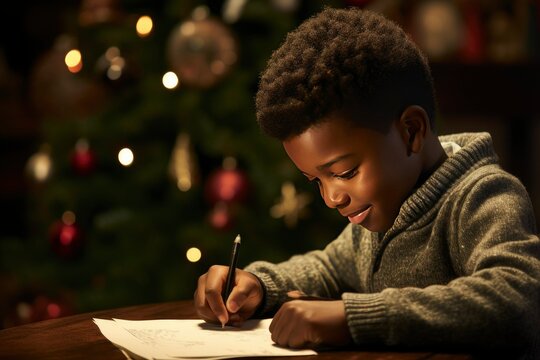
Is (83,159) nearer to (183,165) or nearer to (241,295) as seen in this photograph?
(183,165)

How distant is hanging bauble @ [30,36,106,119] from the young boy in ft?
5.25

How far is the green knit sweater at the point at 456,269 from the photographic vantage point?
0.91m

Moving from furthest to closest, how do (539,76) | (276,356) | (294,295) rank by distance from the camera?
(539,76) → (294,295) → (276,356)

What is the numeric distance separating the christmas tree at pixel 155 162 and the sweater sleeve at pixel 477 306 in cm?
143

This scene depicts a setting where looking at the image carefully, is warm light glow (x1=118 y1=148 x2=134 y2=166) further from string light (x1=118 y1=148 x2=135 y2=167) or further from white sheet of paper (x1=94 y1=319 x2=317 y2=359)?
white sheet of paper (x1=94 y1=319 x2=317 y2=359)

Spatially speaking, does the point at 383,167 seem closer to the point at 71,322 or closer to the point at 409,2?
the point at 71,322

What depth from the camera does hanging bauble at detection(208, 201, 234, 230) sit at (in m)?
2.35

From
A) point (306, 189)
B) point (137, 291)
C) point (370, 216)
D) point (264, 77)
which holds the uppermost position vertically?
point (264, 77)

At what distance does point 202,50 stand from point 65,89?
0.57 meters

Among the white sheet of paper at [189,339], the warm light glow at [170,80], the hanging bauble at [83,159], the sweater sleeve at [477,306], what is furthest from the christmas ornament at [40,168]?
the sweater sleeve at [477,306]

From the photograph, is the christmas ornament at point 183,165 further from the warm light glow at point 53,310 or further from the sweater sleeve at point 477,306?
the sweater sleeve at point 477,306

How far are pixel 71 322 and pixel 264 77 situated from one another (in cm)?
40

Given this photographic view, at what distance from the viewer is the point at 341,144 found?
39.4 inches

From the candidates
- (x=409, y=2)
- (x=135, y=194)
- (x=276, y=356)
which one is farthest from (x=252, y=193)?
(x=276, y=356)
